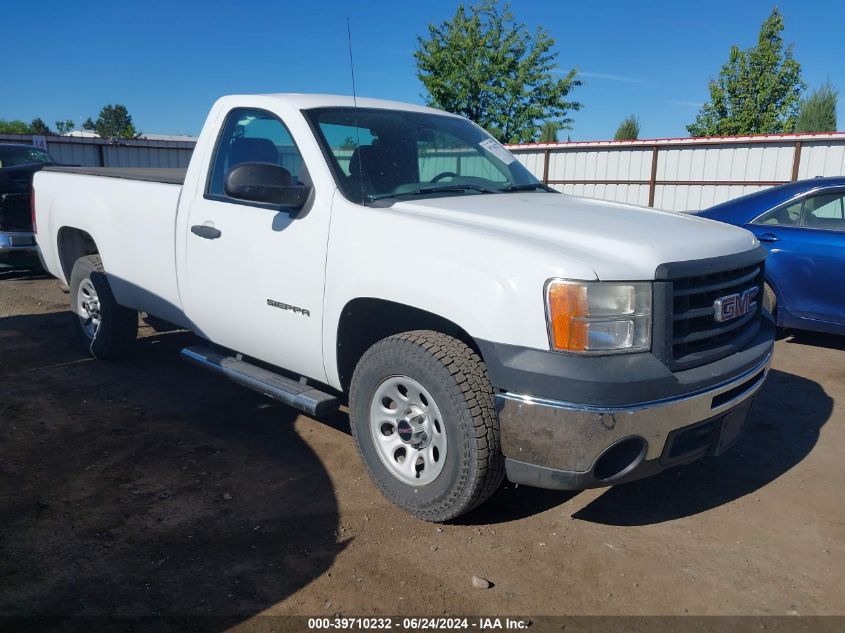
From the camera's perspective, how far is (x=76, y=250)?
6176 millimetres

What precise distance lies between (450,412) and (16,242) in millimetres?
7843

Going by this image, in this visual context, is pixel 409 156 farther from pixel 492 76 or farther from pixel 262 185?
pixel 492 76

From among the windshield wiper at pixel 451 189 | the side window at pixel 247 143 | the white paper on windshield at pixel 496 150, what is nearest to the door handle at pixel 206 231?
the side window at pixel 247 143

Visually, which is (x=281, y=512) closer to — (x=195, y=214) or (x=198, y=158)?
(x=195, y=214)

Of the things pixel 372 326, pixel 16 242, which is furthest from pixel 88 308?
pixel 16 242

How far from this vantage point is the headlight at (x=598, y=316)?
276cm

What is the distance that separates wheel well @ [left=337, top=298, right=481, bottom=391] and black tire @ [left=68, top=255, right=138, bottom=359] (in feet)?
8.88

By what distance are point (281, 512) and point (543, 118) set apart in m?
30.2

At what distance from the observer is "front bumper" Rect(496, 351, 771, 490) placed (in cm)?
277

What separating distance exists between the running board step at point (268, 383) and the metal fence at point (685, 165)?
35.5 feet

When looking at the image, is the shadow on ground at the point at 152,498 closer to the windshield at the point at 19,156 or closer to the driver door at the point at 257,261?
the driver door at the point at 257,261

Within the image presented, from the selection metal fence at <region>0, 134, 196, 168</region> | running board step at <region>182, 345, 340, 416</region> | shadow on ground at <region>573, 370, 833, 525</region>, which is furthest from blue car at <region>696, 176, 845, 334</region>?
metal fence at <region>0, 134, 196, 168</region>

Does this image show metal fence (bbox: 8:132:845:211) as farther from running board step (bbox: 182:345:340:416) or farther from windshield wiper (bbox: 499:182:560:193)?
running board step (bbox: 182:345:340:416)

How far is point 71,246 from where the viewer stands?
20.2ft
